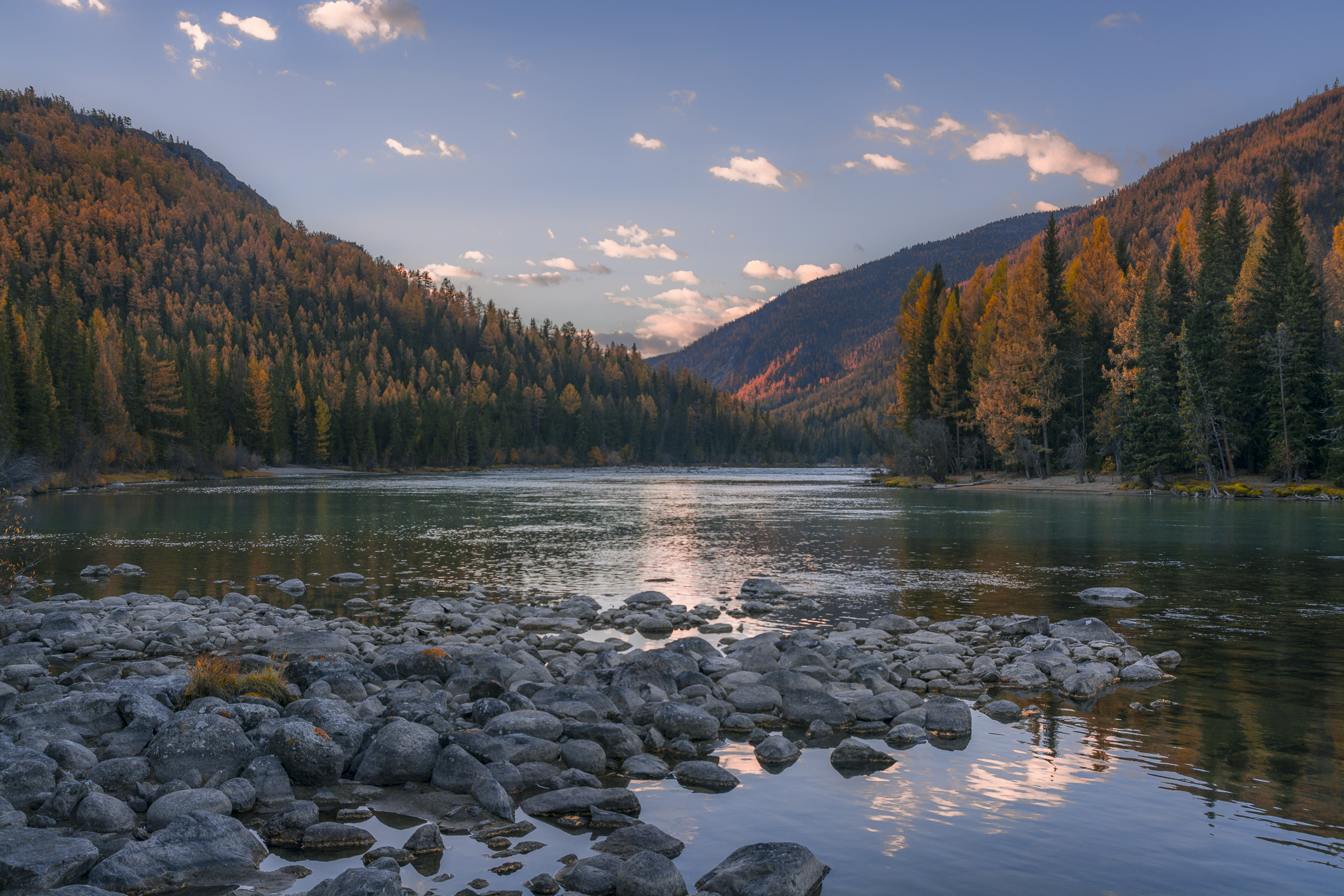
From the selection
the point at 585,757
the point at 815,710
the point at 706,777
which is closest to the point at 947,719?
the point at 815,710

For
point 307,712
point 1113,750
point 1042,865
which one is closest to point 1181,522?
point 1113,750

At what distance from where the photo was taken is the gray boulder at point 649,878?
6648mm

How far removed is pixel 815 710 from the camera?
11.7 metres

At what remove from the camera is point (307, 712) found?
33.7ft

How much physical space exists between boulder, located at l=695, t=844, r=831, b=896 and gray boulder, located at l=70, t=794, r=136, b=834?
543cm

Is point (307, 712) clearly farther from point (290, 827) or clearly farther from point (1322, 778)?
point (1322, 778)

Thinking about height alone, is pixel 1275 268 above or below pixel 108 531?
above

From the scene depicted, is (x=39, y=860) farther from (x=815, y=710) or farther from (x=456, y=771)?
(x=815, y=710)

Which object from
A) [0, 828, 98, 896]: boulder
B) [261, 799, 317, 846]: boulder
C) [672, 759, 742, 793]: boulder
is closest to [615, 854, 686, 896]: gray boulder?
[672, 759, 742, 793]: boulder

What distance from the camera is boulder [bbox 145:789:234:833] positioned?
25.6ft

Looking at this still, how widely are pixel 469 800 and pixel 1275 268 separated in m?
74.4

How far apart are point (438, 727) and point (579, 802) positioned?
107 inches

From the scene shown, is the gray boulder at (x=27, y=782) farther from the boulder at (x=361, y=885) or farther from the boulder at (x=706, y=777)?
the boulder at (x=706, y=777)

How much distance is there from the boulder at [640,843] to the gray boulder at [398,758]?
2.64 meters
